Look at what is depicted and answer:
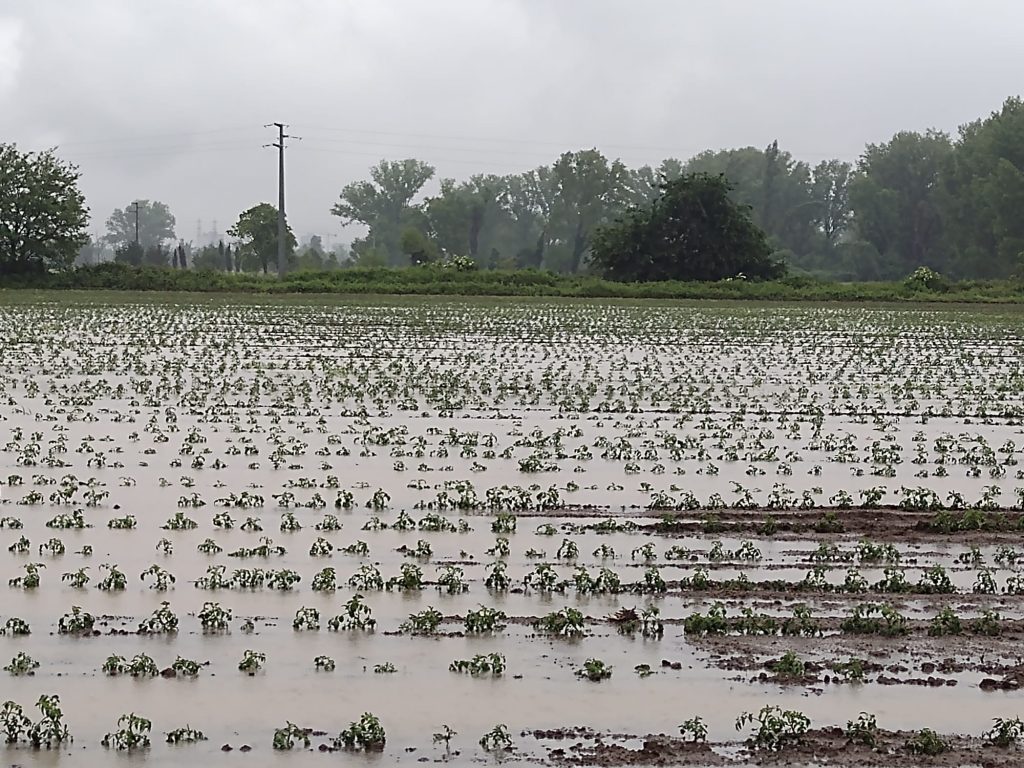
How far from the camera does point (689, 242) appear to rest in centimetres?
5806

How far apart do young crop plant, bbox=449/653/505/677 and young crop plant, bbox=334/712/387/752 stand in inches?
35.9

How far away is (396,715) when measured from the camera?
20.4 feet

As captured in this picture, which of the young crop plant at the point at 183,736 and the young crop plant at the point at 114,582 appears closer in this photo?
the young crop plant at the point at 183,736

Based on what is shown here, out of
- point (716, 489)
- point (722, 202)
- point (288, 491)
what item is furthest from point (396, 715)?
point (722, 202)

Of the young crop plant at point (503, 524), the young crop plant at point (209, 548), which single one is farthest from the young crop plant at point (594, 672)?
the young crop plant at point (209, 548)

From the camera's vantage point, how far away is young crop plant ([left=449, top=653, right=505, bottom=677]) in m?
6.74

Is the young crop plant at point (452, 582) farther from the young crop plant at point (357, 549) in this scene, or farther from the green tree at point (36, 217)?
the green tree at point (36, 217)

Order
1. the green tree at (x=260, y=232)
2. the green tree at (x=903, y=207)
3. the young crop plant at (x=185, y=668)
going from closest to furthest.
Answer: the young crop plant at (x=185, y=668), the green tree at (x=260, y=232), the green tree at (x=903, y=207)

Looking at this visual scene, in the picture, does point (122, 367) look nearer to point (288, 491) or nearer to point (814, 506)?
point (288, 491)

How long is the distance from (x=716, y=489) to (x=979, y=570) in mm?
3248

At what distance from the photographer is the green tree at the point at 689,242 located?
57.7 meters

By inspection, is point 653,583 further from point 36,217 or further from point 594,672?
point 36,217

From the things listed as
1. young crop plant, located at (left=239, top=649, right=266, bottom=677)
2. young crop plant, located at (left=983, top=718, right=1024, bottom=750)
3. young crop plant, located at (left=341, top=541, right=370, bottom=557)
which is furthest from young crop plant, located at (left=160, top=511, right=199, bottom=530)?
young crop plant, located at (left=983, top=718, right=1024, bottom=750)

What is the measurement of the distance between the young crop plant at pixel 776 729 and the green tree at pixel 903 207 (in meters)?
84.7
